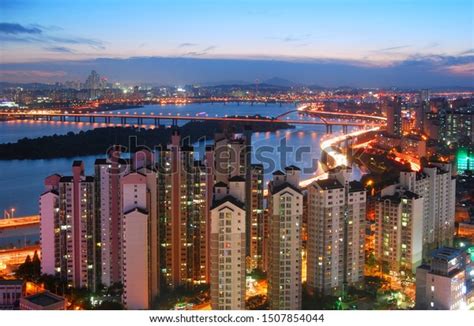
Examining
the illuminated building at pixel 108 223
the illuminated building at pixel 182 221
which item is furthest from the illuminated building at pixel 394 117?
the illuminated building at pixel 108 223

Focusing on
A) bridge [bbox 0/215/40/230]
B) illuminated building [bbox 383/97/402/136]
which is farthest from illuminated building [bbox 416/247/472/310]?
illuminated building [bbox 383/97/402/136]

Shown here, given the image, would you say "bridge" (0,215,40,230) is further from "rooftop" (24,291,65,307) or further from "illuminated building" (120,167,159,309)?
"rooftop" (24,291,65,307)

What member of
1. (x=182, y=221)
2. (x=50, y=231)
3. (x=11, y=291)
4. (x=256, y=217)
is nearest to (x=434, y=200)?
(x=256, y=217)

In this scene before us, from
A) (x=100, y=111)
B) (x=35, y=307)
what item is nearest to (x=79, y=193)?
(x=35, y=307)

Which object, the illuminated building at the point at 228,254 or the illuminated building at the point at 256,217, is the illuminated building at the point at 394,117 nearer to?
the illuminated building at the point at 256,217

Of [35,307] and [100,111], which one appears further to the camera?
[100,111]
